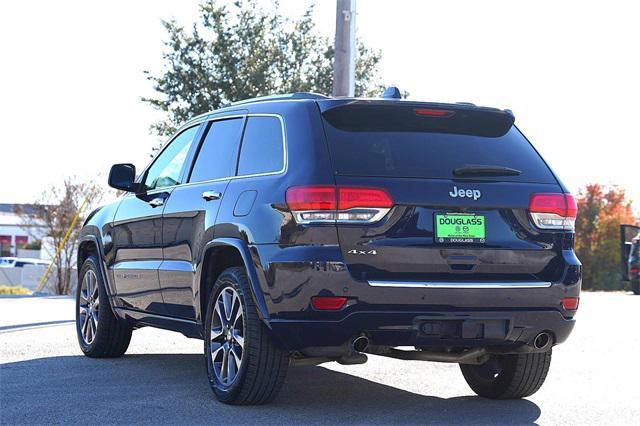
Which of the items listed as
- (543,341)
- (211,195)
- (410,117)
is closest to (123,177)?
(211,195)

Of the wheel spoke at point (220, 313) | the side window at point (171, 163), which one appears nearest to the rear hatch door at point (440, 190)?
the wheel spoke at point (220, 313)

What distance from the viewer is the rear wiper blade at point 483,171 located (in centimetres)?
674

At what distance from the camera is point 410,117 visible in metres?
6.96

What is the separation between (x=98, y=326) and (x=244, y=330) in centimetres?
314

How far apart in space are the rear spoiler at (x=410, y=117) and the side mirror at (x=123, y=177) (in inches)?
105

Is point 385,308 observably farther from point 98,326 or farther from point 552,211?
point 98,326

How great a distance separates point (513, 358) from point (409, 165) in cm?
163

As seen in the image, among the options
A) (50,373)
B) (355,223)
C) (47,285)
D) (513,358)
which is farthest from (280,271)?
(47,285)

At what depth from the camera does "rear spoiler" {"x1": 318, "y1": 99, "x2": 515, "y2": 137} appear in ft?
22.6

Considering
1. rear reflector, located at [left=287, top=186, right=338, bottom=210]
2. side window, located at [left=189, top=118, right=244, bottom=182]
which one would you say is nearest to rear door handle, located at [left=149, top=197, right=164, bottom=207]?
side window, located at [left=189, top=118, right=244, bottom=182]

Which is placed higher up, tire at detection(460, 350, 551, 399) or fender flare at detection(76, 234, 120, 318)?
fender flare at detection(76, 234, 120, 318)

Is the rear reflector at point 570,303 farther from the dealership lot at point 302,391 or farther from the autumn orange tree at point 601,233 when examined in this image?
the autumn orange tree at point 601,233

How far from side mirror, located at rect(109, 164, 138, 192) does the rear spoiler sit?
2.66 meters

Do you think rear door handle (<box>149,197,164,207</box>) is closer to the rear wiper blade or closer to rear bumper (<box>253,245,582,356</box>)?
rear bumper (<box>253,245,582,356</box>)
